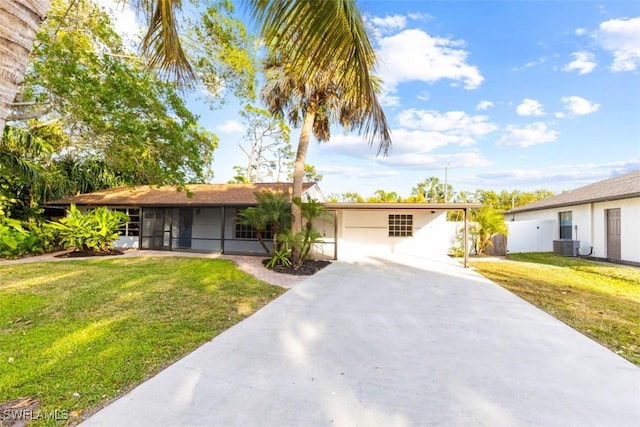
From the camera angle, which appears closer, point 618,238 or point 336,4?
point 336,4

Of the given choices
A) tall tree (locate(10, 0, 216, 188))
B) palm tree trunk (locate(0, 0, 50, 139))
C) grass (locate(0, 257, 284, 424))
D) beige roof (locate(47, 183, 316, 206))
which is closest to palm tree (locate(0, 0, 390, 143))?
palm tree trunk (locate(0, 0, 50, 139))

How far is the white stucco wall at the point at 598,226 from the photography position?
35.9ft

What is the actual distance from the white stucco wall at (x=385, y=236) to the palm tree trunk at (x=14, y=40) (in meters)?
13.5

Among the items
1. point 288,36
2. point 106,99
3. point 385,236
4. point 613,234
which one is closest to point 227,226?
point 106,99

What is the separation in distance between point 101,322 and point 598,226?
56.3ft

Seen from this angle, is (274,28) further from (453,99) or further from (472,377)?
(453,99)

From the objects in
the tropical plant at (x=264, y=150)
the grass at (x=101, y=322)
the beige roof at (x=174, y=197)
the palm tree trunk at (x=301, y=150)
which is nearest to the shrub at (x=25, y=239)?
the beige roof at (x=174, y=197)

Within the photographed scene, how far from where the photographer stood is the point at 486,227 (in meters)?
13.7

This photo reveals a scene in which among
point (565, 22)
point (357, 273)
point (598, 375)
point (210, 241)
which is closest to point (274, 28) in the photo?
point (598, 375)

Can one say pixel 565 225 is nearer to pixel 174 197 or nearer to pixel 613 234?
pixel 613 234

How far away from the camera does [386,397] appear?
2.81 metres

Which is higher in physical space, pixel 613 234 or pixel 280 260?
pixel 613 234

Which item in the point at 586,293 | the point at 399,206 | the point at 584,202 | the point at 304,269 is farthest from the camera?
the point at 584,202

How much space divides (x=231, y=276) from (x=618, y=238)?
1427 centimetres
